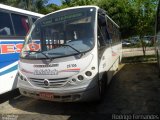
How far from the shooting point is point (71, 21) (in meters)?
6.88

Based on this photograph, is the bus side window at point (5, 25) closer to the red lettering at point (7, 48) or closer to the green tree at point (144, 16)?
the red lettering at point (7, 48)

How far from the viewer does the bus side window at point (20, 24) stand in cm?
838

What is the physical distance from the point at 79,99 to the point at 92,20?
82.7 inches

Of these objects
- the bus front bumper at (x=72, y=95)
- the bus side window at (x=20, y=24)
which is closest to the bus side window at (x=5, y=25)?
the bus side window at (x=20, y=24)

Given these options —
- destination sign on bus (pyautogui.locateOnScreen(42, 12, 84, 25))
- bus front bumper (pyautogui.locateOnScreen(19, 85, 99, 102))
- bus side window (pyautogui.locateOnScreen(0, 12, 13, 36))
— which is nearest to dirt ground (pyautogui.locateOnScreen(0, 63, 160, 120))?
bus front bumper (pyautogui.locateOnScreen(19, 85, 99, 102))

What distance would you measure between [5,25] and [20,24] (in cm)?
105

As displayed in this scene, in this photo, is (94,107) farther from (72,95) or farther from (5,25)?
(5,25)

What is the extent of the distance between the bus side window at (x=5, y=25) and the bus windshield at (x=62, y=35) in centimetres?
84

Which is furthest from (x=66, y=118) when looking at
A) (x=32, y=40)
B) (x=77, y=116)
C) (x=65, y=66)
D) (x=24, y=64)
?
(x=32, y=40)

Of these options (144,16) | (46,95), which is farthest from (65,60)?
(144,16)

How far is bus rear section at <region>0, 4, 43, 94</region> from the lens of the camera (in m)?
7.36

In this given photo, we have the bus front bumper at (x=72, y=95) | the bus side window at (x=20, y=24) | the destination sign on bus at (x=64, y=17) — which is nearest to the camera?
the bus front bumper at (x=72, y=95)

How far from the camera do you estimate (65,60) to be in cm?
600

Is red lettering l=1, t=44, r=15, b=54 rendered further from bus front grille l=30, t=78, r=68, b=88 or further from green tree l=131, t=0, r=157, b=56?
green tree l=131, t=0, r=157, b=56
